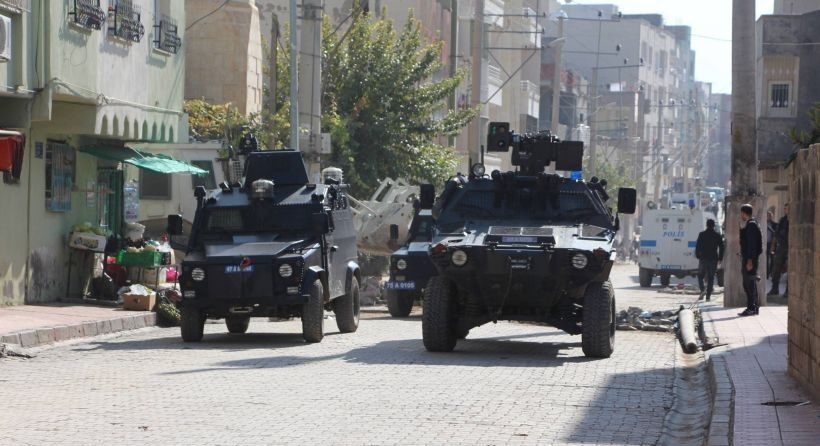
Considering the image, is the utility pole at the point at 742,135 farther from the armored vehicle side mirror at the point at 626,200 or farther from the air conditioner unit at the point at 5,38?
the air conditioner unit at the point at 5,38

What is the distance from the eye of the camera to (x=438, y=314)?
56.1ft

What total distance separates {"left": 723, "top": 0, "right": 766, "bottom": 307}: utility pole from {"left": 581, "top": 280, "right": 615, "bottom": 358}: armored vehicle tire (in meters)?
10.2

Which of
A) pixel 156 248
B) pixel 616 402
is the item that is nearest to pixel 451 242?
pixel 616 402

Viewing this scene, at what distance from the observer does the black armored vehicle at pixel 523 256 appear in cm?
1669

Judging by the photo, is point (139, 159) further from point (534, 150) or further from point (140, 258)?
point (534, 150)

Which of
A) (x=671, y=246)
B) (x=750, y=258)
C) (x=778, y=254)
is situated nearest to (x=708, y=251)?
(x=778, y=254)

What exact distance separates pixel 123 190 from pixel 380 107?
1187 centimetres

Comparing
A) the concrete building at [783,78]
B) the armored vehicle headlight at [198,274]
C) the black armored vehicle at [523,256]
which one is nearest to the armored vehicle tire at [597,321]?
the black armored vehicle at [523,256]

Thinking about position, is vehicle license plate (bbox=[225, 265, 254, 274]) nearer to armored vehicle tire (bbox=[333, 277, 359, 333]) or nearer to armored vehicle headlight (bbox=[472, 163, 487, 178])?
armored vehicle tire (bbox=[333, 277, 359, 333])

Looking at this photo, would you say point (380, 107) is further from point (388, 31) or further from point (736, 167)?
point (736, 167)

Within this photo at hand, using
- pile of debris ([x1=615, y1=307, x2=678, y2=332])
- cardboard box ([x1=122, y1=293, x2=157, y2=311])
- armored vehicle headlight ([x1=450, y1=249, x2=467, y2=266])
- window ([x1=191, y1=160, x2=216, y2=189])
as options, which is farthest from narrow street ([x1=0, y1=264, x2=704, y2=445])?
window ([x1=191, y1=160, x2=216, y2=189])

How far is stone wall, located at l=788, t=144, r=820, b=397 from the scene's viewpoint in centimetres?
1226

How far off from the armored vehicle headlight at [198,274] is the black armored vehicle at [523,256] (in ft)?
9.45

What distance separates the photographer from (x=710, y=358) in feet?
54.0
